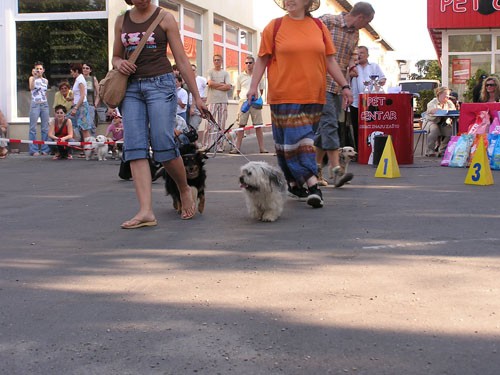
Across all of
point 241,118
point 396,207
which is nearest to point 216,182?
point 396,207

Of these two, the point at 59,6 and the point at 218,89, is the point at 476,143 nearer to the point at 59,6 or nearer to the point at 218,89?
the point at 218,89

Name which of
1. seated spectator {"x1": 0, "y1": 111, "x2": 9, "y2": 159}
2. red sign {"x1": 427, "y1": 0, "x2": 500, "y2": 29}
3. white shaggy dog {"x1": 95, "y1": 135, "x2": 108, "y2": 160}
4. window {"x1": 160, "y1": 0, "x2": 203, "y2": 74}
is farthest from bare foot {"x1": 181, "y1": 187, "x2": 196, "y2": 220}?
red sign {"x1": 427, "y1": 0, "x2": 500, "y2": 29}

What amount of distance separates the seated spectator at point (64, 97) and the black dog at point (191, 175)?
31.2ft

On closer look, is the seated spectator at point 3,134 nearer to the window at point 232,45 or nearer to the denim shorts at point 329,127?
the window at point 232,45

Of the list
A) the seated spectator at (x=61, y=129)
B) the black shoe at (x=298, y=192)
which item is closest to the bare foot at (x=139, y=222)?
the black shoe at (x=298, y=192)

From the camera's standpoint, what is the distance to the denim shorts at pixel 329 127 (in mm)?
9031

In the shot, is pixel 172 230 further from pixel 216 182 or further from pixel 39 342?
pixel 216 182

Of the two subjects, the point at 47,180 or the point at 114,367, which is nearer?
the point at 114,367

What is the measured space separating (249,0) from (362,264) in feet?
77.2

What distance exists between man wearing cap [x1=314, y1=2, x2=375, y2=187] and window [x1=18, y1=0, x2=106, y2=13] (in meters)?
9.50

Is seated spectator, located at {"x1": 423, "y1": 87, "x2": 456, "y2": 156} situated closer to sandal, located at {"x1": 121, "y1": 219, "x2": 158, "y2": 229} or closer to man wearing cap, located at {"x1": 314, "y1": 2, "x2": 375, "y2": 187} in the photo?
man wearing cap, located at {"x1": 314, "y1": 2, "x2": 375, "y2": 187}

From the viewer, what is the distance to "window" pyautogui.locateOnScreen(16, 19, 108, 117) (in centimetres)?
1750

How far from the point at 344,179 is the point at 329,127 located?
0.65 m

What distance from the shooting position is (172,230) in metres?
6.42
